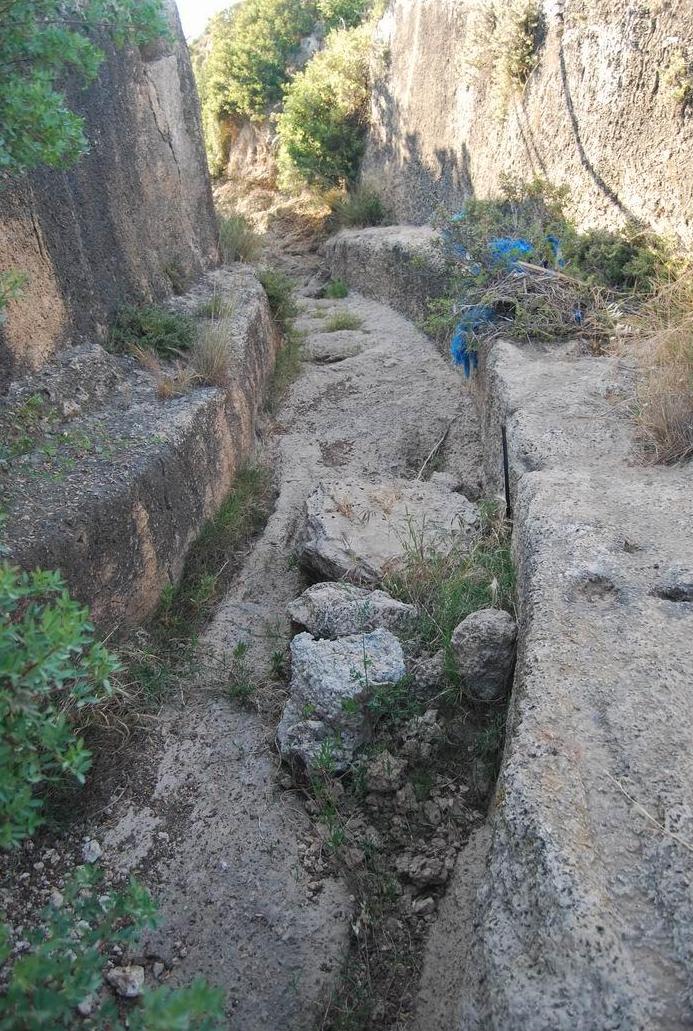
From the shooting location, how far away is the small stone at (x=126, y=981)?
89.2 inches

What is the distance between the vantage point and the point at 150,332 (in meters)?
5.00

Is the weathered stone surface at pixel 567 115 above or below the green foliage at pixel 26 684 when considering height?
above

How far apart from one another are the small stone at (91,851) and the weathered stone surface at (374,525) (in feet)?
5.17

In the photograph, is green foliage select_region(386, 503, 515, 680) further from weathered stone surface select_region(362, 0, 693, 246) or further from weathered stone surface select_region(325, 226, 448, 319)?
weathered stone surface select_region(325, 226, 448, 319)

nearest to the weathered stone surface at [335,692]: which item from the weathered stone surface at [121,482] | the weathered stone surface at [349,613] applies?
the weathered stone surface at [349,613]

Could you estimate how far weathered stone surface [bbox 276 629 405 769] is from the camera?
9.21 ft

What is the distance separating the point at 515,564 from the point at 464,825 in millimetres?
1084

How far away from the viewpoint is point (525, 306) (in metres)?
5.12

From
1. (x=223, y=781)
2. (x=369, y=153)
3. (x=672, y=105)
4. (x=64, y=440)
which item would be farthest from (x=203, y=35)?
(x=223, y=781)

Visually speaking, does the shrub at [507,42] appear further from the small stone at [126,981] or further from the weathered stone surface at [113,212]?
the small stone at [126,981]

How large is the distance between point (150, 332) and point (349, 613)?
8.74 feet

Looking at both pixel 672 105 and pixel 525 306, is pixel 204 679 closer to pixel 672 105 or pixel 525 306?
pixel 525 306

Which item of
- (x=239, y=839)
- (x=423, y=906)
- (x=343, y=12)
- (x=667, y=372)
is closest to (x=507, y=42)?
(x=667, y=372)

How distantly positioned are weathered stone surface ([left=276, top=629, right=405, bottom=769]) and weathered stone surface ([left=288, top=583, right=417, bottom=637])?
0.57 feet
